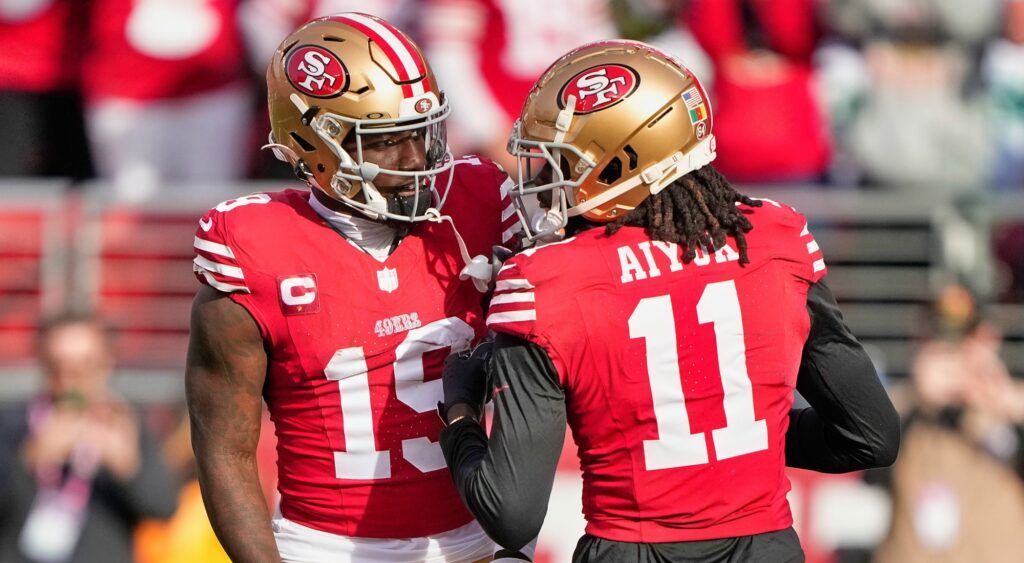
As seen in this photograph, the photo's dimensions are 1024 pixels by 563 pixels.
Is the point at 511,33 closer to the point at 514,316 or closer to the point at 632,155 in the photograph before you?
the point at 632,155

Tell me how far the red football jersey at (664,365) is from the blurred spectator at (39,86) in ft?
14.1

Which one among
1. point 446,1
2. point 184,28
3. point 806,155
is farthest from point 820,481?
point 184,28

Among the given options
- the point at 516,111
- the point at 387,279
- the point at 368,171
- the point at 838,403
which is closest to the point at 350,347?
the point at 387,279

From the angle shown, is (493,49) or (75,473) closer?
(75,473)

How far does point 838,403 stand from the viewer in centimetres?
291

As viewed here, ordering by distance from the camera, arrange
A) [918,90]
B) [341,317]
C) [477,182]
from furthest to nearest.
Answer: [918,90] → [477,182] → [341,317]

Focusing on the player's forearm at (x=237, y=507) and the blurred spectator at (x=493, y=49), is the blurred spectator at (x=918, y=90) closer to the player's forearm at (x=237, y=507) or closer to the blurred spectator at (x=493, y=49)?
the blurred spectator at (x=493, y=49)

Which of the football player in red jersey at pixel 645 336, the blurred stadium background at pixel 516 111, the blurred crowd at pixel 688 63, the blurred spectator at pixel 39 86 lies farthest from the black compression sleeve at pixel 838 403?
the blurred spectator at pixel 39 86

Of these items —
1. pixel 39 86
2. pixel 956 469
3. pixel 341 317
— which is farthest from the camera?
pixel 39 86

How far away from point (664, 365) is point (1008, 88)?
13.7ft

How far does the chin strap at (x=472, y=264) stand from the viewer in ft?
9.77

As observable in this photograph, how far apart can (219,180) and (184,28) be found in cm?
68

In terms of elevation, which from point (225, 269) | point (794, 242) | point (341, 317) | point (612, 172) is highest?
point (612, 172)

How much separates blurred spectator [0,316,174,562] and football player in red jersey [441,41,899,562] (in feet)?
9.45
